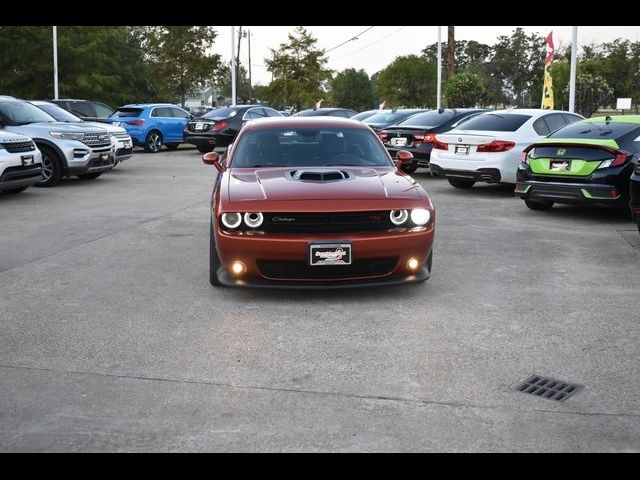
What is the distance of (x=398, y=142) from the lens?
625 inches

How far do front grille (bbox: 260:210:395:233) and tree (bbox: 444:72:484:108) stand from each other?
114 feet

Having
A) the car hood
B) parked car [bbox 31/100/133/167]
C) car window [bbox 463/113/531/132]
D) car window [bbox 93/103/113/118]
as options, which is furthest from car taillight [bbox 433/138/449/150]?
car window [bbox 93/103/113/118]

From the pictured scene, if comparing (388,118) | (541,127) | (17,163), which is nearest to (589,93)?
(388,118)

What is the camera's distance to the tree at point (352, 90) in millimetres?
93750

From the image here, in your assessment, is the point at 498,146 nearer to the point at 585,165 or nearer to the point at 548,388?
the point at 585,165

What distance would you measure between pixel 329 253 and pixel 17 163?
8383 millimetres

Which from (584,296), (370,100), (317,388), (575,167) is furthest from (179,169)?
(370,100)

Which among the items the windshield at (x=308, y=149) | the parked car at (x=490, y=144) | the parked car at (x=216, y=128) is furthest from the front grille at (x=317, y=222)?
the parked car at (x=216, y=128)

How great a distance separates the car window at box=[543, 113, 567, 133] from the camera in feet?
45.5

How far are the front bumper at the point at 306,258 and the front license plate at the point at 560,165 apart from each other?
4.90m

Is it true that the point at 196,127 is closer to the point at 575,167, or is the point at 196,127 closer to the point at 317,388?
the point at 575,167

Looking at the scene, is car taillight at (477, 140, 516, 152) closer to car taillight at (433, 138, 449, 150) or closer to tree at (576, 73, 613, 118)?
car taillight at (433, 138, 449, 150)

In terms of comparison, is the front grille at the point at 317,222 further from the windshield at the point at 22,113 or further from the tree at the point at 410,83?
the tree at the point at 410,83
